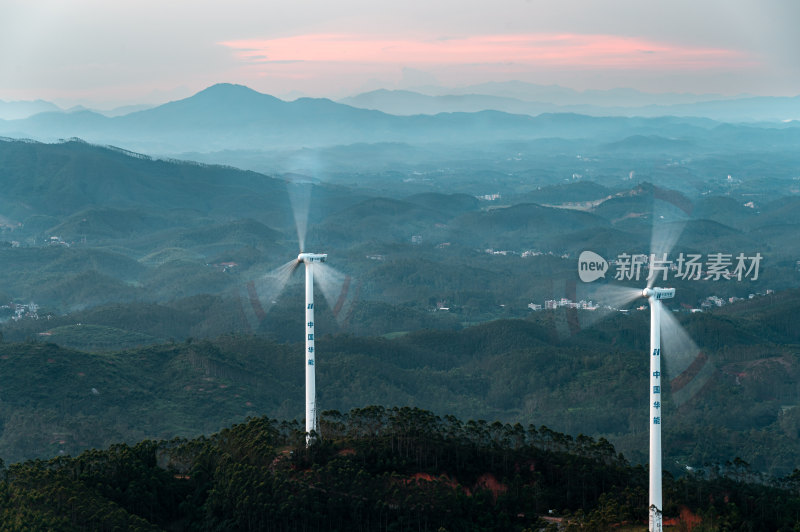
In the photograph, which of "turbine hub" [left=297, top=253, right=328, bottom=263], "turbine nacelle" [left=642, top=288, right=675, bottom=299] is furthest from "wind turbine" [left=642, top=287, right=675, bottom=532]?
"turbine hub" [left=297, top=253, right=328, bottom=263]

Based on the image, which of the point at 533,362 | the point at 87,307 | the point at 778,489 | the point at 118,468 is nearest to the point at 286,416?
the point at 533,362

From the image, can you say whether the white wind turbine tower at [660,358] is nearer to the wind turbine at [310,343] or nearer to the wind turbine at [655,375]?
the wind turbine at [655,375]

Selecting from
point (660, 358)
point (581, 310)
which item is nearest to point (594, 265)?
point (660, 358)

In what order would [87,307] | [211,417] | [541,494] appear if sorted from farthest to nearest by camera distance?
1. [87,307]
2. [211,417]
3. [541,494]

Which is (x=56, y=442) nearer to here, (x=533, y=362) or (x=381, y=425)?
(x=381, y=425)

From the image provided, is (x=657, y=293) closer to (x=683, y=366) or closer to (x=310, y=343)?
(x=310, y=343)

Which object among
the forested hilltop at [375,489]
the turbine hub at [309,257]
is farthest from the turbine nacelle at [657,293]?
the turbine hub at [309,257]

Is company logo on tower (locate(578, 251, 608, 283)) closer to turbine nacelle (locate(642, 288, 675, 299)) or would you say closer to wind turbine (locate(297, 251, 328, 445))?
turbine nacelle (locate(642, 288, 675, 299))
